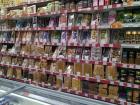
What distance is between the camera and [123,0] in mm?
4152

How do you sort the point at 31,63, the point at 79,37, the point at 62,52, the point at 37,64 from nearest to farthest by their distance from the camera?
the point at 79,37 → the point at 62,52 → the point at 37,64 → the point at 31,63

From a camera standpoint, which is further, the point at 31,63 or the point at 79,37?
the point at 31,63

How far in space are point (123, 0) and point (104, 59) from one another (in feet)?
3.47

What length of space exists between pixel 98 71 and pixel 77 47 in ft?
2.52

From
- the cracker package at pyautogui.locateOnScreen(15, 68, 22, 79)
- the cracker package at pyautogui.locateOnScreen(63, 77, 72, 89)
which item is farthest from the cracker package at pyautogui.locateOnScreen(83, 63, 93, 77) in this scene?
the cracker package at pyautogui.locateOnScreen(15, 68, 22, 79)

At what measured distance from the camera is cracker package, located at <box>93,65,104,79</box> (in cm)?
464

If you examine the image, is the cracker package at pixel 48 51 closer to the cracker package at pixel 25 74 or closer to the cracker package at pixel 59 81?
the cracker package at pixel 59 81

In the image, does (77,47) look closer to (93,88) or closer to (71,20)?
(71,20)

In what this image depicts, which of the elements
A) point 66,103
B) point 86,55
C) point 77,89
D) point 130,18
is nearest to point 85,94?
point 77,89

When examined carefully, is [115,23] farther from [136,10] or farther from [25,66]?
[25,66]

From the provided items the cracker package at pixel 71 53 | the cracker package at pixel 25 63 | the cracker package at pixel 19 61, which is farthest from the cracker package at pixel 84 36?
the cracker package at pixel 19 61

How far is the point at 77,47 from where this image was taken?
17.1 feet

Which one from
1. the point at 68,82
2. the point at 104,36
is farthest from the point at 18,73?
the point at 104,36

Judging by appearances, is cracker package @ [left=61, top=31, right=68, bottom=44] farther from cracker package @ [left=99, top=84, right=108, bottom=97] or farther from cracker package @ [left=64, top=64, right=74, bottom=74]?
cracker package @ [left=99, top=84, right=108, bottom=97]
